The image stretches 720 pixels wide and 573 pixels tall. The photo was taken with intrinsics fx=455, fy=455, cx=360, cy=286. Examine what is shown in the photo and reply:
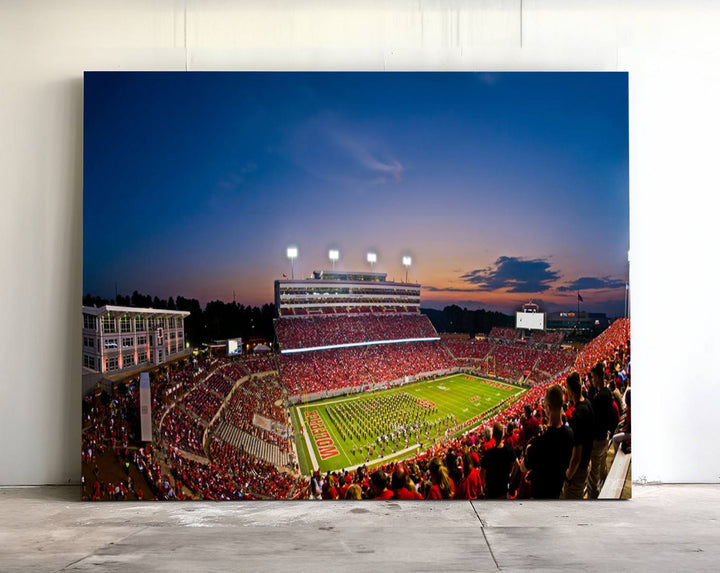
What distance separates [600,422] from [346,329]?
288 cm

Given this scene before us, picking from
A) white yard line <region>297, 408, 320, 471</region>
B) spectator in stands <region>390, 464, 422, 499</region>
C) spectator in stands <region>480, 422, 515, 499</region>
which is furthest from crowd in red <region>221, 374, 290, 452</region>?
spectator in stands <region>480, 422, 515, 499</region>

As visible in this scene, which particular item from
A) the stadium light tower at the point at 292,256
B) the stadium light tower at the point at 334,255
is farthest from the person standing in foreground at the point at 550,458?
the stadium light tower at the point at 292,256

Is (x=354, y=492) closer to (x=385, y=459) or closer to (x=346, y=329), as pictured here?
(x=385, y=459)

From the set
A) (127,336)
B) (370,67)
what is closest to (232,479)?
(127,336)

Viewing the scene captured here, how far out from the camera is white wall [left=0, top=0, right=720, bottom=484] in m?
4.99

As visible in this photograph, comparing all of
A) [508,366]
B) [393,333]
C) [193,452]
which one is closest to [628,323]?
[508,366]

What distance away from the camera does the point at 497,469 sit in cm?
470

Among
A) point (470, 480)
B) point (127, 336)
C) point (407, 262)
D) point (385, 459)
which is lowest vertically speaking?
point (470, 480)

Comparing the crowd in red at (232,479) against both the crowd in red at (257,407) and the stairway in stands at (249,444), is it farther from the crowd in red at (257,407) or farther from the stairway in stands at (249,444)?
the crowd in red at (257,407)

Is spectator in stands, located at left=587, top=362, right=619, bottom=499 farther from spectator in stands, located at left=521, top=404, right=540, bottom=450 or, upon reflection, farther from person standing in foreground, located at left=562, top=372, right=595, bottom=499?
spectator in stands, located at left=521, top=404, right=540, bottom=450

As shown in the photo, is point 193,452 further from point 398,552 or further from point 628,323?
point 628,323

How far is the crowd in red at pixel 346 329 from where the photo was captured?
201 inches

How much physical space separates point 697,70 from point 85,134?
6.83m

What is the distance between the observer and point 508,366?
16.5ft
